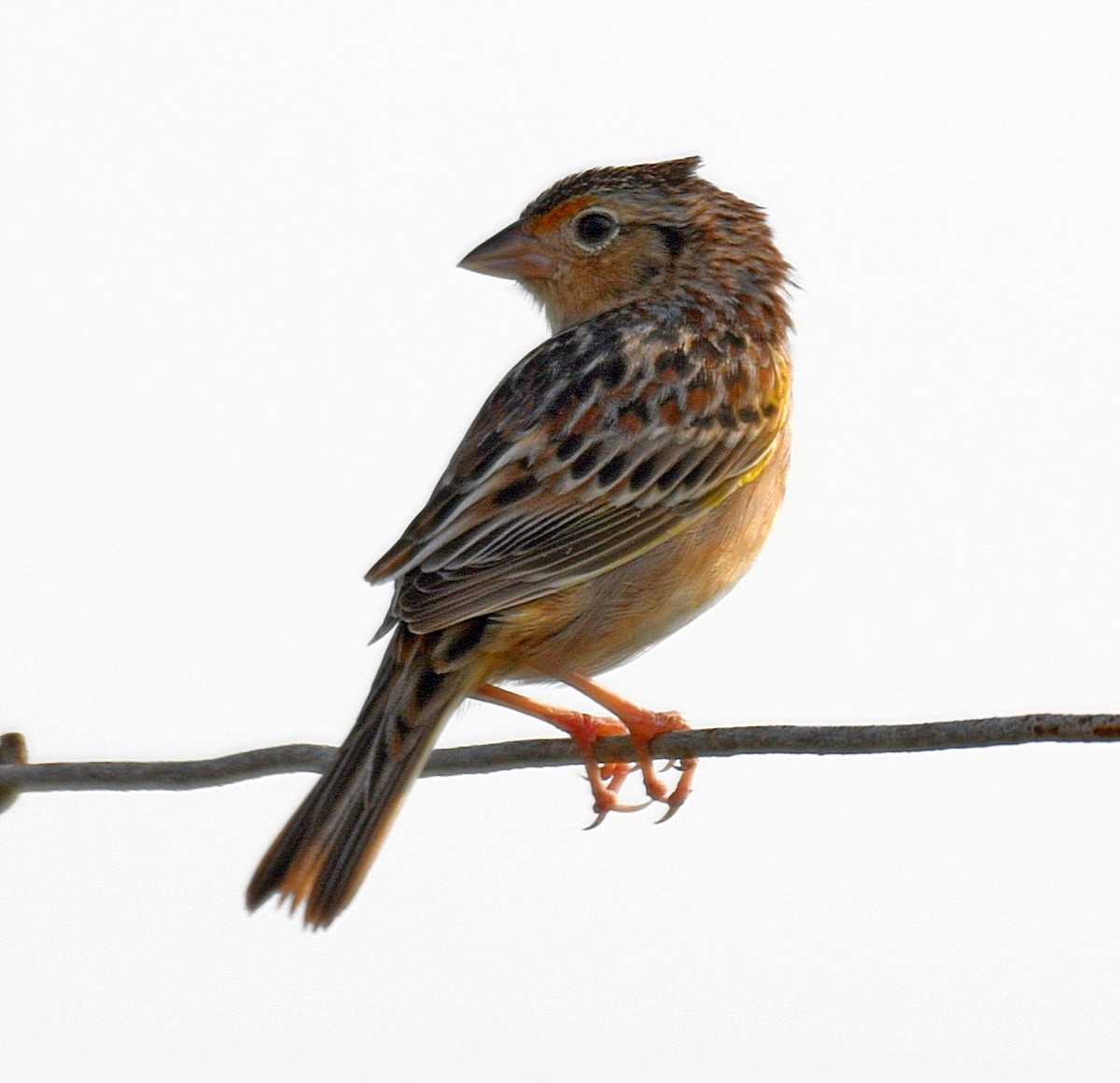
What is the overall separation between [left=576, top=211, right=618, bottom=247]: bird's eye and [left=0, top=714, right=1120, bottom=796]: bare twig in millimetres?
Answer: 2704

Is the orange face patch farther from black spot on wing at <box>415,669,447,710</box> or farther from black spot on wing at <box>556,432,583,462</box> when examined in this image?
black spot on wing at <box>415,669,447,710</box>

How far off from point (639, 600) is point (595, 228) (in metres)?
2.18

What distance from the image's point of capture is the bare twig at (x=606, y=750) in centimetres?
344

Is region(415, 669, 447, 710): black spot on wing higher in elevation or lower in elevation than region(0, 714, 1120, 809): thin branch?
higher

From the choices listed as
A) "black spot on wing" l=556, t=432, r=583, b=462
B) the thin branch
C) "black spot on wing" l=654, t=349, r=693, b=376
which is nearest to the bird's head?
"black spot on wing" l=654, t=349, r=693, b=376

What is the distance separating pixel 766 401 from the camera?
22.6 feet

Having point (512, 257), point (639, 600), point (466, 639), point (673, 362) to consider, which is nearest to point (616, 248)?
point (512, 257)

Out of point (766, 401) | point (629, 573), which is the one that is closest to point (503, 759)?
point (629, 573)

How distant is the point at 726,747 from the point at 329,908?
1.48 metres

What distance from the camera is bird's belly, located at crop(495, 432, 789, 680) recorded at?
581 cm

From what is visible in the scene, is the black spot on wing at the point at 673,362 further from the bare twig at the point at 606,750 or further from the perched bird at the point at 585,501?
the bare twig at the point at 606,750

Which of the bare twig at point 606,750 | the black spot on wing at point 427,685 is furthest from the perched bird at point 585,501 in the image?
the bare twig at point 606,750

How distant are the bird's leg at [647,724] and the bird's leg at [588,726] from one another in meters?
0.08

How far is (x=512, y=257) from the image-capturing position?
7.61m
